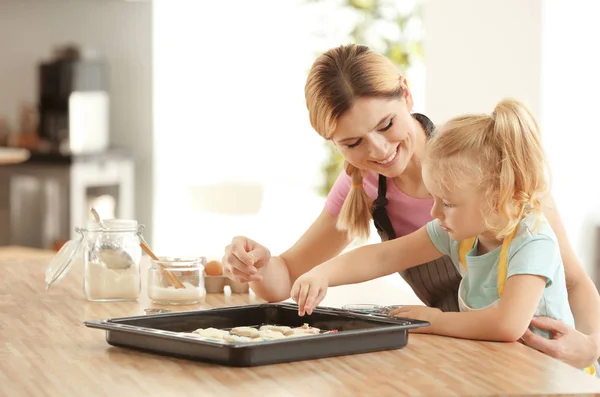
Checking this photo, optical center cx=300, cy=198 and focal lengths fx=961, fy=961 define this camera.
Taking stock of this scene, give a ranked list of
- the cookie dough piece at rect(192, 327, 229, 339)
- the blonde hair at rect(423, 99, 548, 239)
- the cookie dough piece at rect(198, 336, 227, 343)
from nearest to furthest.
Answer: the cookie dough piece at rect(198, 336, 227, 343), the cookie dough piece at rect(192, 327, 229, 339), the blonde hair at rect(423, 99, 548, 239)

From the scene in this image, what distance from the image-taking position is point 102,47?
645 centimetres

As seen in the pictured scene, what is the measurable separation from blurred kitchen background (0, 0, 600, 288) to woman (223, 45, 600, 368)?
3425 mm

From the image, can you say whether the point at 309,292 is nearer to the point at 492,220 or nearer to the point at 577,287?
the point at 492,220

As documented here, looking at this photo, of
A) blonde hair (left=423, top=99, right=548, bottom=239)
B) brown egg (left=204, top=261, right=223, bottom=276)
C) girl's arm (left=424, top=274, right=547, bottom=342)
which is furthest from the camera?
brown egg (left=204, top=261, right=223, bottom=276)

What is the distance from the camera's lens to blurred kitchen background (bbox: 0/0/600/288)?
5.96 m

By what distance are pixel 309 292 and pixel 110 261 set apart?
536 millimetres

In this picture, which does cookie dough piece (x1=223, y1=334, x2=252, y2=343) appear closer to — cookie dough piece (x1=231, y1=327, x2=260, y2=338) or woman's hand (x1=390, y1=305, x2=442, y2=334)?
cookie dough piece (x1=231, y1=327, x2=260, y2=338)

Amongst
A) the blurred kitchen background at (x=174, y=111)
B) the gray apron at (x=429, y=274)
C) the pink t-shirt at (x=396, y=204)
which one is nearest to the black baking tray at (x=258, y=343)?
the gray apron at (x=429, y=274)

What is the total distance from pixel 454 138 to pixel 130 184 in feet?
16.1

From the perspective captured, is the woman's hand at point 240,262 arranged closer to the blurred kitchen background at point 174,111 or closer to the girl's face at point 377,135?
the girl's face at point 377,135

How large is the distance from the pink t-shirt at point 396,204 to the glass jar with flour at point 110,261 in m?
0.50

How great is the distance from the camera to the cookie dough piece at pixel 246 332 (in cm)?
141

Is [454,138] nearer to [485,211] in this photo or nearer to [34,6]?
[485,211]

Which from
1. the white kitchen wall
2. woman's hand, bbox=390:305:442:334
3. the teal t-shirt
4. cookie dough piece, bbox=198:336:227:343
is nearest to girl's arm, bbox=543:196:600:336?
the teal t-shirt
